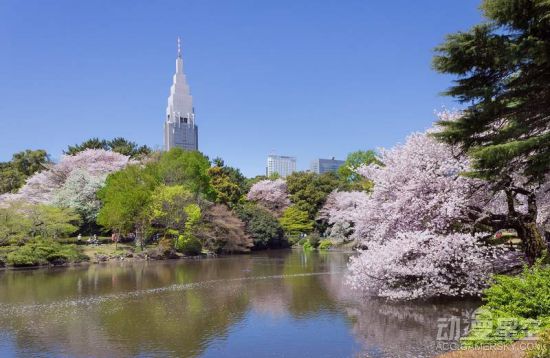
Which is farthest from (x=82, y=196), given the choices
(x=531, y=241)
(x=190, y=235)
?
(x=531, y=241)

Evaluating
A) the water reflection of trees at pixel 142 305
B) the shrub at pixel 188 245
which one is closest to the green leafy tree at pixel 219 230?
the shrub at pixel 188 245

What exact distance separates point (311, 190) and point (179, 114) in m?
58.6

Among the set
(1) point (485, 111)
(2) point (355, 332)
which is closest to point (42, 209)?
(2) point (355, 332)

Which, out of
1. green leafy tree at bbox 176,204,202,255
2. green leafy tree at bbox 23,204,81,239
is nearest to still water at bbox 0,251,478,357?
green leafy tree at bbox 23,204,81,239

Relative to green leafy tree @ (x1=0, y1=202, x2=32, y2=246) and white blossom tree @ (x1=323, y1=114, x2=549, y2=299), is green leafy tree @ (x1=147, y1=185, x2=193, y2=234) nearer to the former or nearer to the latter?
green leafy tree @ (x1=0, y1=202, x2=32, y2=246)

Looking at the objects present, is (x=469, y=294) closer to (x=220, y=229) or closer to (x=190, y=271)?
(x=190, y=271)

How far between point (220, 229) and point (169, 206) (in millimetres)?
4985

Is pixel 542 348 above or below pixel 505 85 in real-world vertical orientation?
below

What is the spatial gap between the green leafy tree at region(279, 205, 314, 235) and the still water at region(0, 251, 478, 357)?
1043 inches

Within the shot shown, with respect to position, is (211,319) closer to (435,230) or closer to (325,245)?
(435,230)

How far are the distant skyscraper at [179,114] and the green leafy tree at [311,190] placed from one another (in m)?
55.5

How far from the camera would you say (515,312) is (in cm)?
678

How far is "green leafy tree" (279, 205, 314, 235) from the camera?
154 ft

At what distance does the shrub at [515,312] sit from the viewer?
6285mm
